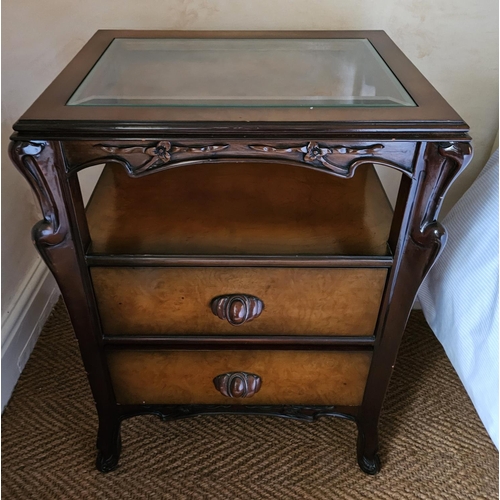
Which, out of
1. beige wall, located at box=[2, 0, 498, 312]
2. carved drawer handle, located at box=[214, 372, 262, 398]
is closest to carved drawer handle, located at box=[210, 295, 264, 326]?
carved drawer handle, located at box=[214, 372, 262, 398]

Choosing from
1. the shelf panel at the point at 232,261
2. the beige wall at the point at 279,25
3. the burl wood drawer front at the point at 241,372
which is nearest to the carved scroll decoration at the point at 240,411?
the burl wood drawer front at the point at 241,372

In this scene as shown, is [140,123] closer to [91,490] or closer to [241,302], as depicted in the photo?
[241,302]

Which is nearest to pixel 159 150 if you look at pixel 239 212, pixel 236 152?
pixel 236 152

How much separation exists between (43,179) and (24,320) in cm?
61

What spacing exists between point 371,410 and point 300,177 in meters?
0.40

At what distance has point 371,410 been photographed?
0.85 meters

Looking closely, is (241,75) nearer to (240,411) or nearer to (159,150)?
(159,150)

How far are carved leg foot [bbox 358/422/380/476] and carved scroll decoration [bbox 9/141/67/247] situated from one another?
1.92 feet

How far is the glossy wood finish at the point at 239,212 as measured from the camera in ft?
2.30

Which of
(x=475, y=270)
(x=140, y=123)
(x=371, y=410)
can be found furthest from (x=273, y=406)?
(x=140, y=123)

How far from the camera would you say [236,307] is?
2.33 ft

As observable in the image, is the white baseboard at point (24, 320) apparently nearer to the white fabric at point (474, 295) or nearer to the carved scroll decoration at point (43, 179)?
the carved scroll decoration at point (43, 179)

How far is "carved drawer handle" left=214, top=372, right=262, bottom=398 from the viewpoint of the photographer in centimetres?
81

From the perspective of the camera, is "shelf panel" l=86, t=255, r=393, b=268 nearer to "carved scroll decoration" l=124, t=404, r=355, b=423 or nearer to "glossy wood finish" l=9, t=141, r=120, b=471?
"glossy wood finish" l=9, t=141, r=120, b=471
